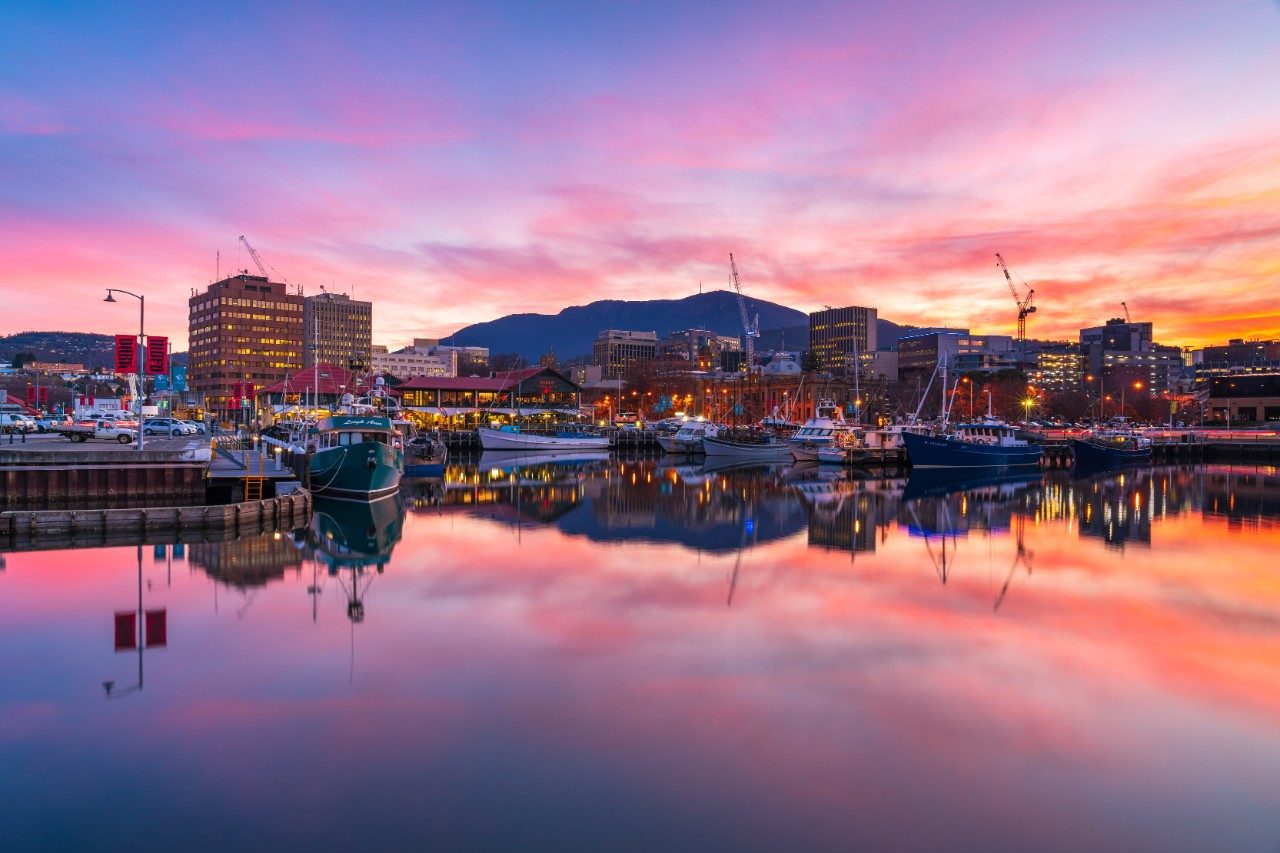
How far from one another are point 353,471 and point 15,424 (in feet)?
130

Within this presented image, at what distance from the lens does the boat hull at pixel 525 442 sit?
83312 mm

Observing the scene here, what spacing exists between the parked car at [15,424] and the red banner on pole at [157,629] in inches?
1780

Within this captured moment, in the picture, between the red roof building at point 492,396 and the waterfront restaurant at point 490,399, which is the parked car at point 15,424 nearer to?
the waterfront restaurant at point 490,399

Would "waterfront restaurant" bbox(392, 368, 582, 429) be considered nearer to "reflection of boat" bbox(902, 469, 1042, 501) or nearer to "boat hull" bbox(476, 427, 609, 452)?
"boat hull" bbox(476, 427, 609, 452)

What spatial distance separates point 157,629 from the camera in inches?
661

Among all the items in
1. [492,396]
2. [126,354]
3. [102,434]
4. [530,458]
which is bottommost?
[530,458]

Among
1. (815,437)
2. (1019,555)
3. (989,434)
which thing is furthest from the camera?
(815,437)

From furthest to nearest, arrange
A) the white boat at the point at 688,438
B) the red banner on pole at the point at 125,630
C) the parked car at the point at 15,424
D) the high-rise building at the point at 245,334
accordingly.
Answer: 1. the high-rise building at the point at 245,334
2. the white boat at the point at 688,438
3. the parked car at the point at 15,424
4. the red banner on pole at the point at 125,630

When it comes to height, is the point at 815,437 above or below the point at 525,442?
above

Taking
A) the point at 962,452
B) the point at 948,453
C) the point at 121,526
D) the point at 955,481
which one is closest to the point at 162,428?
the point at 121,526

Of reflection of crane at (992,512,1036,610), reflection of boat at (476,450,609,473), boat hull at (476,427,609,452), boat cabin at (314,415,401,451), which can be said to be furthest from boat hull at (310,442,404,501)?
boat hull at (476,427,609,452)

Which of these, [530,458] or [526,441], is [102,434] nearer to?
[530,458]

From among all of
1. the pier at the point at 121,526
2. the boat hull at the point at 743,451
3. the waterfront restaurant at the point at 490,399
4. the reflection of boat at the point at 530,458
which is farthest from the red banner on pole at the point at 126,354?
the waterfront restaurant at the point at 490,399

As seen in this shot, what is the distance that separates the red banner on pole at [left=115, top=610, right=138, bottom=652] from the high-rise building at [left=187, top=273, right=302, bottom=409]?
174779mm
